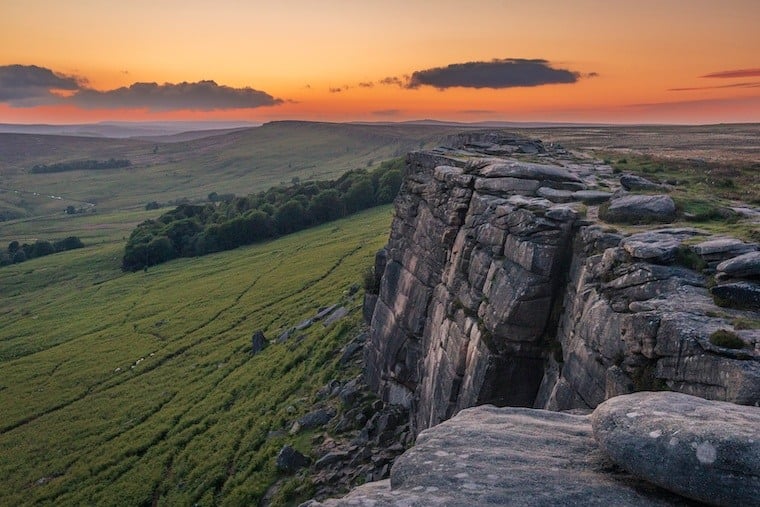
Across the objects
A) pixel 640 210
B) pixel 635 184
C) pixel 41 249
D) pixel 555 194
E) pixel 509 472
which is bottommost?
pixel 41 249

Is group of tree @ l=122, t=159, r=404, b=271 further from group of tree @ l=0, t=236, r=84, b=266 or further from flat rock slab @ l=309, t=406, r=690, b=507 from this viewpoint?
flat rock slab @ l=309, t=406, r=690, b=507

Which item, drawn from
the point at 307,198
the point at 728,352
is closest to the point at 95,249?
the point at 307,198

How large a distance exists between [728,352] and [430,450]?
8920 mm

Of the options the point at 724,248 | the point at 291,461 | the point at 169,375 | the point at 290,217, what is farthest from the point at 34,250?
the point at 724,248

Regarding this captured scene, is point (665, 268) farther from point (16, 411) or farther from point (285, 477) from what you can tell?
point (16, 411)

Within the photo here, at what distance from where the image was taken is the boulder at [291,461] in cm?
3525

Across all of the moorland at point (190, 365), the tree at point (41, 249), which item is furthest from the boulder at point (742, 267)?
the tree at point (41, 249)

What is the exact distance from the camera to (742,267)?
17.5 m

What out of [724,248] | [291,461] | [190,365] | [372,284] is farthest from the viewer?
[190,365]

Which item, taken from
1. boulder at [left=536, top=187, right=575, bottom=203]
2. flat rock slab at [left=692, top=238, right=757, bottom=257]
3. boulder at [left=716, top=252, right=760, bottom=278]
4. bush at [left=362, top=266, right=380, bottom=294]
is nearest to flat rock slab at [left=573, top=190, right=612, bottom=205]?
boulder at [left=536, top=187, right=575, bottom=203]

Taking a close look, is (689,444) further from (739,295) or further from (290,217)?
(290,217)

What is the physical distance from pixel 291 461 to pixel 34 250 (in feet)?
582

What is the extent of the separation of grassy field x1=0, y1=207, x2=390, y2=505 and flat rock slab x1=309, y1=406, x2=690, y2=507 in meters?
25.5

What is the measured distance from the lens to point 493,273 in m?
26.5
